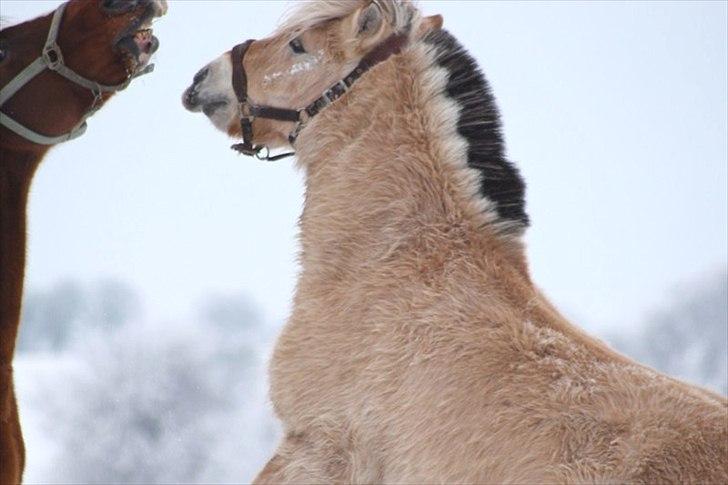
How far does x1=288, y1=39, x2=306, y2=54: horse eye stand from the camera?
558 cm

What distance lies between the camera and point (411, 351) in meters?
4.64

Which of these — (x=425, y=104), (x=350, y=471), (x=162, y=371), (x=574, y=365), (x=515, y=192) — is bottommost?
(x=162, y=371)

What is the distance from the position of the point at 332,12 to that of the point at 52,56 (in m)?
1.53

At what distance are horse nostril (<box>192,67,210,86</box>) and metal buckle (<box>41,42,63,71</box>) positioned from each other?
754mm

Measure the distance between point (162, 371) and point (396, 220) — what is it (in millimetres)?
10574

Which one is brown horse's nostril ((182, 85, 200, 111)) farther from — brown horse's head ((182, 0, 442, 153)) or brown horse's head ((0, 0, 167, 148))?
brown horse's head ((0, 0, 167, 148))

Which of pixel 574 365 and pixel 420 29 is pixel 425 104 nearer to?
pixel 420 29

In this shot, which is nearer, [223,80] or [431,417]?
[431,417]

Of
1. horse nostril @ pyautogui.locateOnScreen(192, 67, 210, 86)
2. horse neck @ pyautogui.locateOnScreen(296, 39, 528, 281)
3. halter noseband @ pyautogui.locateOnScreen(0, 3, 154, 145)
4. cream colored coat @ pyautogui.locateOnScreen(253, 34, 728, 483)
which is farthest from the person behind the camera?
halter noseband @ pyautogui.locateOnScreen(0, 3, 154, 145)

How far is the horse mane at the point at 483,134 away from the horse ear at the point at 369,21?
0.79 ft

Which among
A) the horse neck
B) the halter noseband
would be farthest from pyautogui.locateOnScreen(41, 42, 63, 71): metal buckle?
the horse neck

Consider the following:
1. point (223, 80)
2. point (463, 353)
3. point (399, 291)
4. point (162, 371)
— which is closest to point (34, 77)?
point (223, 80)

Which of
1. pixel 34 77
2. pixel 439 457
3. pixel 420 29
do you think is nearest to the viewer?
pixel 439 457

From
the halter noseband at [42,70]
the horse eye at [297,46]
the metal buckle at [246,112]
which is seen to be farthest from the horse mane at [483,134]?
the halter noseband at [42,70]
